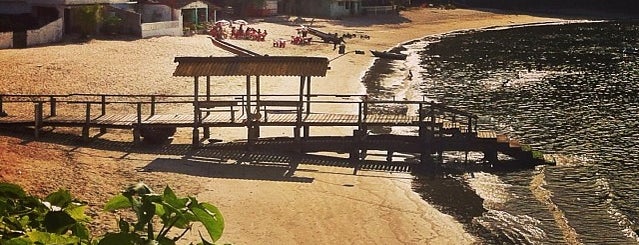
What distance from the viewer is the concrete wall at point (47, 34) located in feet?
182

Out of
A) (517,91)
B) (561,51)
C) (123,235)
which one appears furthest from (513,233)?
(561,51)

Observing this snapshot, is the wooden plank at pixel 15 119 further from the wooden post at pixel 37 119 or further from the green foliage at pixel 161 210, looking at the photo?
the green foliage at pixel 161 210

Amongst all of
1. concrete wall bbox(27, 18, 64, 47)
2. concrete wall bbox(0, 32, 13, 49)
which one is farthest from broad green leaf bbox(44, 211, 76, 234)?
concrete wall bbox(27, 18, 64, 47)

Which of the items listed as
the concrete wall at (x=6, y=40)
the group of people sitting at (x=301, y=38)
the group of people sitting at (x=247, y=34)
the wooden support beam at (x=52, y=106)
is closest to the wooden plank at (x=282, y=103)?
the wooden support beam at (x=52, y=106)

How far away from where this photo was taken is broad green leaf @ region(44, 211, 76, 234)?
434 cm

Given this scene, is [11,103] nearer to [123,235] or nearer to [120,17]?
[120,17]

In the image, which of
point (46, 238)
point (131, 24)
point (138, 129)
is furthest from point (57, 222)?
point (131, 24)

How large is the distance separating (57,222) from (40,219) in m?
0.14

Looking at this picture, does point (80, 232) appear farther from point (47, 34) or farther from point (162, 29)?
point (162, 29)

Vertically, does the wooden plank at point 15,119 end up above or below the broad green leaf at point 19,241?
below

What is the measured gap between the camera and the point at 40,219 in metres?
4.45

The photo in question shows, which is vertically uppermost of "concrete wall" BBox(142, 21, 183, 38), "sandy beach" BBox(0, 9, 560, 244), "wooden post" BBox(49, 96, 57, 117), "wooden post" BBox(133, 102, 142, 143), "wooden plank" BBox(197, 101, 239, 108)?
"concrete wall" BBox(142, 21, 183, 38)

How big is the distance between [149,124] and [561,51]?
199 feet

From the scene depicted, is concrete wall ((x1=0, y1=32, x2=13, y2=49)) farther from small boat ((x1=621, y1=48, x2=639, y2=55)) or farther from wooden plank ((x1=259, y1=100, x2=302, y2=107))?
small boat ((x1=621, y1=48, x2=639, y2=55))
